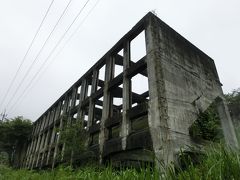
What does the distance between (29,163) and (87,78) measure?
15.7 m

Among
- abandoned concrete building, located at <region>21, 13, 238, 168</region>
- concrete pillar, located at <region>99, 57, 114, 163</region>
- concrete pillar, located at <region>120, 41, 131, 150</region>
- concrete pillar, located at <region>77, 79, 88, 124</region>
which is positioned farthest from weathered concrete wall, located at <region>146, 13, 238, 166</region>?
concrete pillar, located at <region>77, 79, 88, 124</region>

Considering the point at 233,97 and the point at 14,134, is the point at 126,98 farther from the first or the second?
the point at 14,134

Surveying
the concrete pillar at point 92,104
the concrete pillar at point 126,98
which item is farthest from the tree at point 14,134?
the concrete pillar at point 126,98

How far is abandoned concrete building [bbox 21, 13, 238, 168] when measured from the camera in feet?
31.5

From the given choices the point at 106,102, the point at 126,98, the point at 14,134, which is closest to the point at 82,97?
the point at 106,102

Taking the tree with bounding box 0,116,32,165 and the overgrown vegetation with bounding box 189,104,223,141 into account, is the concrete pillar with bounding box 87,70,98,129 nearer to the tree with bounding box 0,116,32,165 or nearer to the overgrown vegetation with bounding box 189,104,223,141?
the overgrown vegetation with bounding box 189,104,223,141

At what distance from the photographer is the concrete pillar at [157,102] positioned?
887 cm

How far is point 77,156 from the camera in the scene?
1352 cm

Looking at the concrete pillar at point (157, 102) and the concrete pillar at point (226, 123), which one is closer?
the concrete pillar at point (157, 102)

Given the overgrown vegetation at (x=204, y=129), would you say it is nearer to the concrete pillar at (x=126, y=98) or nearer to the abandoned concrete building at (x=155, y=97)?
the abandoned concrete building at (x=155, y=97)

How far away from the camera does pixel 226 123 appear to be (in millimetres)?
13977

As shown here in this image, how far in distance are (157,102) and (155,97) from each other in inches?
12.8

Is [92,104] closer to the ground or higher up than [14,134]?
closer to the ground

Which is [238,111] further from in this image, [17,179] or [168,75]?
[17,179]
